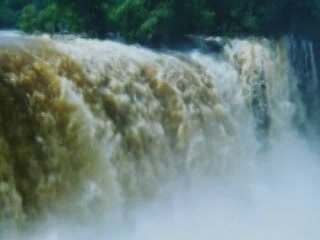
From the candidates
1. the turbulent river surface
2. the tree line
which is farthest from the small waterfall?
the tree line

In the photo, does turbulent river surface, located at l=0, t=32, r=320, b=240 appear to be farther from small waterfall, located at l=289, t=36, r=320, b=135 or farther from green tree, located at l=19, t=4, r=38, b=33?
green tree, located at l=19, t=4, r=38, b=33

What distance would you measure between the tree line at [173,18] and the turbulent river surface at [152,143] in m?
0.55

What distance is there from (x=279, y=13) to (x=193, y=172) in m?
4.07

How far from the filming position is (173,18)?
972 cm

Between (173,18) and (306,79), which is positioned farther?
(306,79)

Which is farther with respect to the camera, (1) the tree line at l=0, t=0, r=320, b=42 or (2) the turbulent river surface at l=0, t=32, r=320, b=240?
(1) the tree line at l=0, t=0, r=320, b=42

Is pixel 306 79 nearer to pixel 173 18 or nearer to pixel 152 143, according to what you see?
pixel 173 18

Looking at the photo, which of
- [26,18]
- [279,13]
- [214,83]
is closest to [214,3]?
[279,13]

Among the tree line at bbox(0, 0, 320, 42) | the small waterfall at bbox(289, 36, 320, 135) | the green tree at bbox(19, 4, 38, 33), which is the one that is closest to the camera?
the tree line at bbox(0, 0, 320, 42)

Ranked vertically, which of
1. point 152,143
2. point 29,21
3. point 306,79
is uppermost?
point 29,21

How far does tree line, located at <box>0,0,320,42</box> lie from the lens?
376 inches

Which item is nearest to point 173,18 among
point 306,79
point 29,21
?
point 306,79

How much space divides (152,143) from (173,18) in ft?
8.37

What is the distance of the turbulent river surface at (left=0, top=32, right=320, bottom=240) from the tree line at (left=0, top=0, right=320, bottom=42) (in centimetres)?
55
